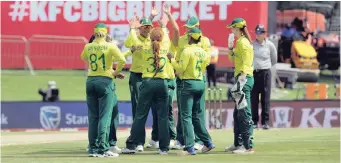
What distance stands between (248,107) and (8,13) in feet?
71.7

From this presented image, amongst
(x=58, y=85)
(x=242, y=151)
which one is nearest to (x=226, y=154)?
(x=242, y=151)

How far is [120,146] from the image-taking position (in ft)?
60.8

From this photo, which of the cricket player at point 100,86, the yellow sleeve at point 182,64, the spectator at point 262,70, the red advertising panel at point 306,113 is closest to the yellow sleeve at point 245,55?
the yellow sleeve at point 182,64

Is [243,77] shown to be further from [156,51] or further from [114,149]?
[114,149]

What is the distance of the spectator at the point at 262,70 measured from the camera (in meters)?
21.2

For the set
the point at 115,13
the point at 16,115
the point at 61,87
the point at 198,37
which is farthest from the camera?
the point at 115,13

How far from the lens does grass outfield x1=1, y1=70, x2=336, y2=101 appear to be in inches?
1245

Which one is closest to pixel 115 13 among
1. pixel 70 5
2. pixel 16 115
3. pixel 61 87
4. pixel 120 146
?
pixel 70 5

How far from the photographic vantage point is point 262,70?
21.4 meters

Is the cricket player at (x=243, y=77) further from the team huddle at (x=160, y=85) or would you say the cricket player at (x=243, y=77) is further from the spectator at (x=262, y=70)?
the spectator at (x=262, y=70)

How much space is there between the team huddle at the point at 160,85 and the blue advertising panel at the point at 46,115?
9034 mm

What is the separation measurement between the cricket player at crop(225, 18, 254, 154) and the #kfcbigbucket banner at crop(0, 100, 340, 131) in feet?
29.1

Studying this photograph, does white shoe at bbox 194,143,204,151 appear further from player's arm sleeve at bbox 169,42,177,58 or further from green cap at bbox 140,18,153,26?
green cap at bbox 140,18,153,26

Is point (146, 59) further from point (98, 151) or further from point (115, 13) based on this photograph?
point (115, 13)
